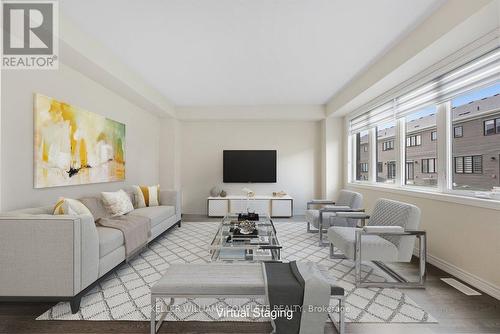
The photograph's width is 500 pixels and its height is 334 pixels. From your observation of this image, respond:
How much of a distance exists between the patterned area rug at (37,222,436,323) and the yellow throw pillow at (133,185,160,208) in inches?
45.2

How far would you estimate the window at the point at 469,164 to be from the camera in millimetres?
2641

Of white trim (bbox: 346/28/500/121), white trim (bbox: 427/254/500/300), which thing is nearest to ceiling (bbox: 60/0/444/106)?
white trim (bbox: 346/28/500/121)

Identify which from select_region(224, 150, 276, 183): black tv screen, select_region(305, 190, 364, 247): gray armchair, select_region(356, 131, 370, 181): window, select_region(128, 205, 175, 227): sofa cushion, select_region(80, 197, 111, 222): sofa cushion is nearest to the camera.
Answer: select_region(80, 197, 111, 222): sofa cushion

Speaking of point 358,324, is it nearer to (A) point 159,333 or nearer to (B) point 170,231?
(A) point 159,333

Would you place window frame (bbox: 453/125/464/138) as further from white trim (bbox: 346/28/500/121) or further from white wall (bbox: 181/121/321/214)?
white wall (bbox: 181/121/321/214)

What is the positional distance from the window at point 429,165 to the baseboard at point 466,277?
114 cm

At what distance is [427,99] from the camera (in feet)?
10.6

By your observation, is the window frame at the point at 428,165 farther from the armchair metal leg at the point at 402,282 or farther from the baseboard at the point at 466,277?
the armchair metal leg at the point at 402,282

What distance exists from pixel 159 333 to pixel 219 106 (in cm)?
514

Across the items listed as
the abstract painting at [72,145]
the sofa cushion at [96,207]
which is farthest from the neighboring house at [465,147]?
the abstract painting at [72,145]

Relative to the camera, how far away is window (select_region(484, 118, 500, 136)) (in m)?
2.44

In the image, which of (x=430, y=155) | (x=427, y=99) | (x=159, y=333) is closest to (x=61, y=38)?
(x=159, y=333)

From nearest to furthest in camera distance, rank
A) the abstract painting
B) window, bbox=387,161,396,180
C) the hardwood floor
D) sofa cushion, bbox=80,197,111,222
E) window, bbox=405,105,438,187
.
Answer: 1. the hardwood floor
2. the abstract painting
3. sofa cushion, bbox=80,197,111,222
4. window, bbox=405,105,438,187
5. window, bbox=387,161,396,180

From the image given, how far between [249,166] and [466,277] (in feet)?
15.1
